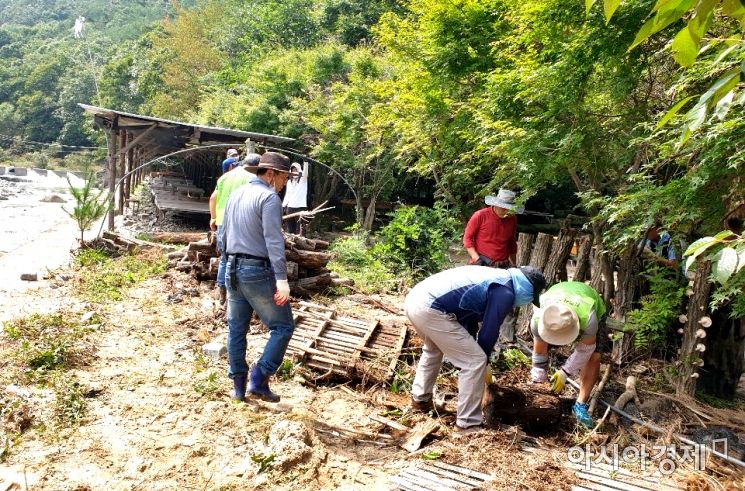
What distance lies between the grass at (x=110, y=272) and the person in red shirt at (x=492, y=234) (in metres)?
4.49

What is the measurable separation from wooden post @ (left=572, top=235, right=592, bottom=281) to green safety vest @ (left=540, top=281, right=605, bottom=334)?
191cm

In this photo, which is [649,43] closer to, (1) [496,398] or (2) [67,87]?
(1) [496,398]

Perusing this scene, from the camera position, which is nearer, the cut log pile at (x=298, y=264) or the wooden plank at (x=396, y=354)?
the wooden plank at (x=396, y=354)

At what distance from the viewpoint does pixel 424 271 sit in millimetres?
10031

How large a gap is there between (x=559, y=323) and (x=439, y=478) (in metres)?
1.42

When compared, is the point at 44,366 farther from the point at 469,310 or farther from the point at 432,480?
the point at 469,310

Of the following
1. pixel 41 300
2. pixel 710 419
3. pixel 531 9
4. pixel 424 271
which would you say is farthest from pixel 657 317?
pixel 41 300

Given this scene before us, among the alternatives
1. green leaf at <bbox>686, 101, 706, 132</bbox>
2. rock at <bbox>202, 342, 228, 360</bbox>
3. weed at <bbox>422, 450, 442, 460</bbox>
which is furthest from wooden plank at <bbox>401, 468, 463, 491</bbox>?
green leaf at <bbox>686, 101, 706, 132</bbox>

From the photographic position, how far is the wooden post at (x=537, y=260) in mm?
6414

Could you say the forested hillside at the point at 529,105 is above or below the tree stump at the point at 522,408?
above

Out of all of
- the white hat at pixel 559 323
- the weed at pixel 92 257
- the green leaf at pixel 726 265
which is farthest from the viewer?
the weed at pixel 92 257

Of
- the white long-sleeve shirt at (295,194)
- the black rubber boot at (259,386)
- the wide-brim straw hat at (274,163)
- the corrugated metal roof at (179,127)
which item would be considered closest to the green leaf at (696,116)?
the wide-brim straw hat at (274,163)

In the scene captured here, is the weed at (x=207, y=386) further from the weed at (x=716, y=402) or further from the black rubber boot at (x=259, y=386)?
the weed at (x=716, y=402)

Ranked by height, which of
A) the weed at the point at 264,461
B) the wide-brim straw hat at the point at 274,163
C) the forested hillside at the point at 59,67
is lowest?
the weed at the point at 264,461
